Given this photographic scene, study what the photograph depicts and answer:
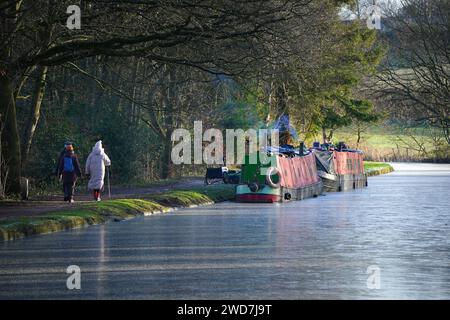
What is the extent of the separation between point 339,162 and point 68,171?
21.2 meters

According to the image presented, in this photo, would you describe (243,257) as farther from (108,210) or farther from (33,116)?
(33,116)

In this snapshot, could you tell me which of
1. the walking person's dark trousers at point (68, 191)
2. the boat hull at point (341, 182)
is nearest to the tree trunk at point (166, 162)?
the boat hull at point (341, 182)

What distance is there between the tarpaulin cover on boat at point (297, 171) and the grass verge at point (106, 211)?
1966 millimetres

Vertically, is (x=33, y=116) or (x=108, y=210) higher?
(x=33, y=116)

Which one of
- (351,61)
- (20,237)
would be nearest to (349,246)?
(20,237)

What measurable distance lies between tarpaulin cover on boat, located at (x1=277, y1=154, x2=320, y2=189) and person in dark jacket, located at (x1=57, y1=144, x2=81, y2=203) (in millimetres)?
8461

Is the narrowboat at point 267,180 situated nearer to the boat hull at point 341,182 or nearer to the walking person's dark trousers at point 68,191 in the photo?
the walking person's dark trousers at point 68,191

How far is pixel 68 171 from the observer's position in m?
33.4

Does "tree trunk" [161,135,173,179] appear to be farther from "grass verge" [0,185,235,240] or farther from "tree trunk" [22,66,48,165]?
"tree trunk" [22,66,48,165]

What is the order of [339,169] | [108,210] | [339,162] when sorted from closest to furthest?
[108,210] < [339,169] < [339,162]

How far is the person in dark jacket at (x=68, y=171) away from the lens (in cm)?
3316

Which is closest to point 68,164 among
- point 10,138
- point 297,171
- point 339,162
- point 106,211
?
point 10,138

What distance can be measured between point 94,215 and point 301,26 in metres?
10.0

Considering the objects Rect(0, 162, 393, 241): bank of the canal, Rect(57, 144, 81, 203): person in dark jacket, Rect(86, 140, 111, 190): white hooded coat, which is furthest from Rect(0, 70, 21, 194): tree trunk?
Rect(0, 162, 393, 241): bank of the canal
